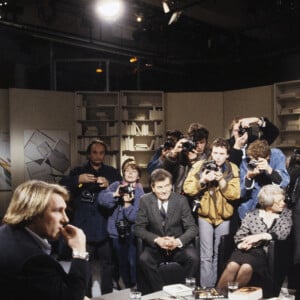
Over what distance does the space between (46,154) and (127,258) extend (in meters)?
4.26

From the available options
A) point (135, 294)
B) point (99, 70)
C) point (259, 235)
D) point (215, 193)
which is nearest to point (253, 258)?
point (259, 235)

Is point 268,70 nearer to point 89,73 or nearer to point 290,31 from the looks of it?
point 290,31

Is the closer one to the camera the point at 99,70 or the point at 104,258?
the point at 104,258

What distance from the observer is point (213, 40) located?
10141mm

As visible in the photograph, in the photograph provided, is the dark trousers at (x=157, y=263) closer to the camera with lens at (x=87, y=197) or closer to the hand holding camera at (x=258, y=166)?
the camera with lens at (x=87, y=197)

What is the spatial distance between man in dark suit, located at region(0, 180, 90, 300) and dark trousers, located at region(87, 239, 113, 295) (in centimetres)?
244

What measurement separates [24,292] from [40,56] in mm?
8553

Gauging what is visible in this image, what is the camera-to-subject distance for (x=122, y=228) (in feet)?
15.6

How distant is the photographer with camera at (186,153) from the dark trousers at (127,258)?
709 mm

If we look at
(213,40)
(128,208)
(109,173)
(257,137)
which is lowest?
(128,208)

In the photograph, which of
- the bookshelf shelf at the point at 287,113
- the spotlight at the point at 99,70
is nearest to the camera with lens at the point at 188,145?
the bookshelf shelf at the point at 287,113

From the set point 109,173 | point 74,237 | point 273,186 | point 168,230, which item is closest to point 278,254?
point 273,186

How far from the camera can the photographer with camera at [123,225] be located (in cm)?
479

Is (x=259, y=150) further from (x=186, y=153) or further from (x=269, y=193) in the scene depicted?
(x=186, y=153)
